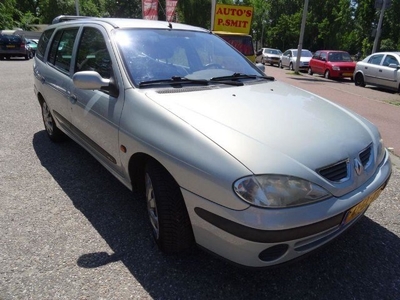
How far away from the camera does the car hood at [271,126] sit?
1.89m

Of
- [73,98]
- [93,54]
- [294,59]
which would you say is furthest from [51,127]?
[294,59]

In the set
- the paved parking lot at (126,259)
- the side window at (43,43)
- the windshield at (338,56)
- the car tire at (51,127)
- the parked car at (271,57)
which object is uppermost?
the side window at (43,43)

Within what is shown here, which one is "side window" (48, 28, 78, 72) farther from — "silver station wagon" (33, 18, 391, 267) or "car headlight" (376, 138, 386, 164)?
"car headlight" (376, 138, 386, 164)

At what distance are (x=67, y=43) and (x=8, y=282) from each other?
2.67 meters

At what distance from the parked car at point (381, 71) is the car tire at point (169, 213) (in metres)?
11.9

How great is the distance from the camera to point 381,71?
12.3 m

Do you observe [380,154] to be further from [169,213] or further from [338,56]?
[338,56]

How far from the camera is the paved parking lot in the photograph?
6.98 ft

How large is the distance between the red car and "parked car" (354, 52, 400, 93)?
2580 millimetres

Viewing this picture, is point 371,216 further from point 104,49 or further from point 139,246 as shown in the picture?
point 104,49

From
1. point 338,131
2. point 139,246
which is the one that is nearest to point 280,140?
point 338,131

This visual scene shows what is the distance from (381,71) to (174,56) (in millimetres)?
11824

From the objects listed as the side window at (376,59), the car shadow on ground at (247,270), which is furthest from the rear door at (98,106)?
the side window at (376,59)

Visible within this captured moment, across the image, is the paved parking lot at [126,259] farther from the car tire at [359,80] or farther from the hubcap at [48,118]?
the car tire at [359,80]
